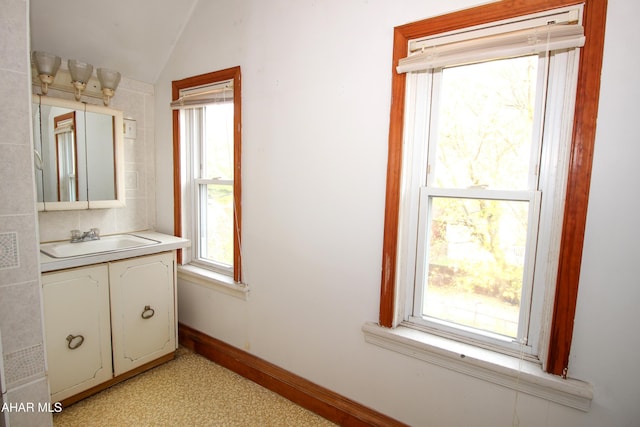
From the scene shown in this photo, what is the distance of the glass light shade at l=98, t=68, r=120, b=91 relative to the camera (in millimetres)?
2215

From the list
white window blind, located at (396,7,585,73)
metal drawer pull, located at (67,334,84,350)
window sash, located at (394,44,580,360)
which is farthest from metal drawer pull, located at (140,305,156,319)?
white window blind, located at (396,7,585,73)

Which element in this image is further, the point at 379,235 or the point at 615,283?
the point at 379,235

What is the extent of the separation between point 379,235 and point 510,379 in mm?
803

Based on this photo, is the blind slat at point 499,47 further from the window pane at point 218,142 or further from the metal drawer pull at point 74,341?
the metal drawer pull at point 74,341

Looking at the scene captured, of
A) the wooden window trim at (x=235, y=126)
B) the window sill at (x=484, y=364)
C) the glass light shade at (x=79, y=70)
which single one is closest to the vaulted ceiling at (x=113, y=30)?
the glass light shade at (x=79, y=70)

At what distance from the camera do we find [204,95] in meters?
2.23

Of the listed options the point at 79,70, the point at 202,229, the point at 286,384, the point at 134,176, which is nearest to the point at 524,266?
the point at 286,384

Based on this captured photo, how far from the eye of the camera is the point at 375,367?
164cm

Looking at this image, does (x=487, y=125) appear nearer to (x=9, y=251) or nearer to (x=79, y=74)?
(x=9, y=251)

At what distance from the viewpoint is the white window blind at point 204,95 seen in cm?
213

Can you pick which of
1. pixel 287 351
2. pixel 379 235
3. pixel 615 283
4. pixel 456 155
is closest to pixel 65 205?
pixel 287 351

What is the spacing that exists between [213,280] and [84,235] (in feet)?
3.17

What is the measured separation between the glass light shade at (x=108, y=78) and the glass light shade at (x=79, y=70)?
0.07 m

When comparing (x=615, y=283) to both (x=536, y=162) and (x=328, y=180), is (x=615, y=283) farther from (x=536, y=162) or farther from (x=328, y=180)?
(x=328, y=180)
